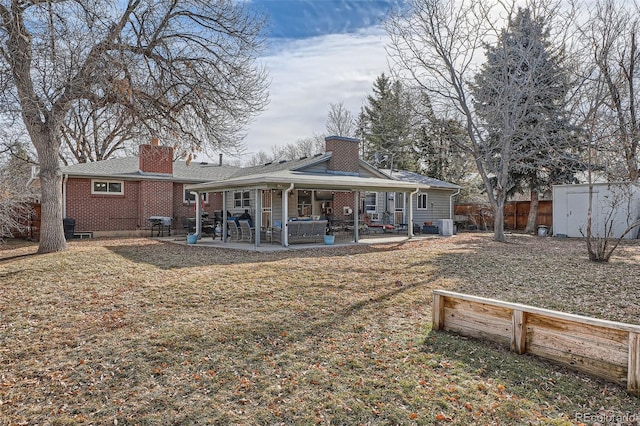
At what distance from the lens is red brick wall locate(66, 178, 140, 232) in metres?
17.0

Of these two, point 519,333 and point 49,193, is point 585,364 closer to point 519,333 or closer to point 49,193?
point 519,333

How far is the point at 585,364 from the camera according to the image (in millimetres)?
3734

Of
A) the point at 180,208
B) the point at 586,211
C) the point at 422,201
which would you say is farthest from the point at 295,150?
the point at 586,211

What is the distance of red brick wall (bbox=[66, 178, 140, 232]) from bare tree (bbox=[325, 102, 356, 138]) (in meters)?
24.4

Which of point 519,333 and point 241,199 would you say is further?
point 241,199

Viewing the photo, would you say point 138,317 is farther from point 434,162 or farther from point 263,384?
point 434,162

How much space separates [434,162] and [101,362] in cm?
2968

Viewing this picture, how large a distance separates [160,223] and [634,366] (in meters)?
17.4

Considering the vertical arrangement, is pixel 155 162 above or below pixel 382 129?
below

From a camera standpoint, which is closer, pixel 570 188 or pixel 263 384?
pixel 263 384

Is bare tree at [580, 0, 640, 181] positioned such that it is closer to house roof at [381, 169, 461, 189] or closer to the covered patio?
the covered patio

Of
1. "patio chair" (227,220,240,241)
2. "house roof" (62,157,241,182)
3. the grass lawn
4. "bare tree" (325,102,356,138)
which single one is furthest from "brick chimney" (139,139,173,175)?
"bare tree" (325,102,356,138)

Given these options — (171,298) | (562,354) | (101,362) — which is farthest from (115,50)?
(562,354)

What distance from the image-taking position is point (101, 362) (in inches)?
164
